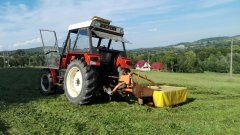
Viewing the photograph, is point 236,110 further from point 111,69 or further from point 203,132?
point 111,69

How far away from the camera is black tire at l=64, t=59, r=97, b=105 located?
9.66 m

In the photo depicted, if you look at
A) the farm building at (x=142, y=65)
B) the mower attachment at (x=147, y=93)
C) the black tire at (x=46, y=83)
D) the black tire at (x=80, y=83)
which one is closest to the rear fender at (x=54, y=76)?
the black tire at (x=46, y=83)

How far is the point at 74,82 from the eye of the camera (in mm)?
10648

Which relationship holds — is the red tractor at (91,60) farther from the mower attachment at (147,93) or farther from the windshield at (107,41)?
the mower attachment at (147,93)

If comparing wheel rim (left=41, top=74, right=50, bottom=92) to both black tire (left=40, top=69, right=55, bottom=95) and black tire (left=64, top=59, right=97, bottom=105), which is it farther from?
black tire (left=64, top=59, right=97, bottom=105)

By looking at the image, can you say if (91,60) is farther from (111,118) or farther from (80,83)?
(111,118)

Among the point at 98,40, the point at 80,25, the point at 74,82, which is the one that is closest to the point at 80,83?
the point at 74,82

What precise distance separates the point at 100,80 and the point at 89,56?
48.6 inches

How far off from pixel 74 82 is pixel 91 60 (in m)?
1.33

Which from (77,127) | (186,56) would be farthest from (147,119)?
(186,56)

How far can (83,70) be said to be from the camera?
385 inches

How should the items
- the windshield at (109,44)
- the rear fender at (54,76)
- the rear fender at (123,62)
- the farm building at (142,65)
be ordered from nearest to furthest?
the rear fender at (123,62), the windshield at (109,44), the rear fender at (54,76), the farm building at (142,65)

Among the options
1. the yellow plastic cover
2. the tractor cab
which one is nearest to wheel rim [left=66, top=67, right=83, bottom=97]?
the tractor cab

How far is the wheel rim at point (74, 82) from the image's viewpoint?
34.4 feet
